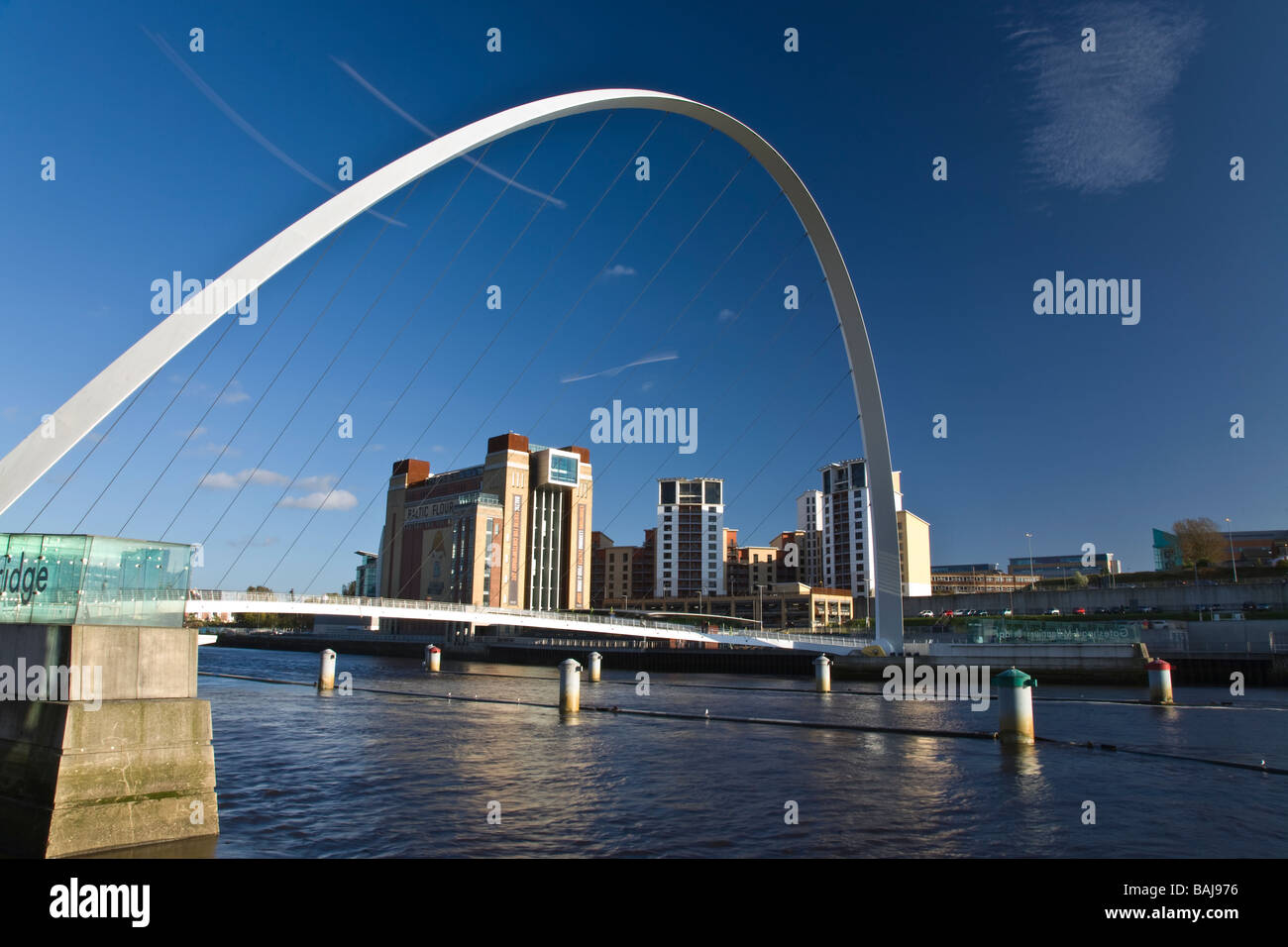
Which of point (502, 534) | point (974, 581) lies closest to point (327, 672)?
point (502, 534)

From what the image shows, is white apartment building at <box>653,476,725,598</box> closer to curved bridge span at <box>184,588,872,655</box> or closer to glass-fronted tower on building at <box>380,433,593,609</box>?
glass-fronted tower on building at <box>380,433,593,609</box>

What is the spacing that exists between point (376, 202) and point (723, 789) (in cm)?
1871

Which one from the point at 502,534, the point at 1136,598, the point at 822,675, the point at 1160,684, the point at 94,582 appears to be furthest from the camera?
the point at 502,534

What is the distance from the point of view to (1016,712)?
17047 millimetres

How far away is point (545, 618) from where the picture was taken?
52375 mm

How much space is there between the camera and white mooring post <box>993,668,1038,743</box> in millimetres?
16844

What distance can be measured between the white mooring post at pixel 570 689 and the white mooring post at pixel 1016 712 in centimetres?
1174

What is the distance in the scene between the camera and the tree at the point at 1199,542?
9550 centimetres

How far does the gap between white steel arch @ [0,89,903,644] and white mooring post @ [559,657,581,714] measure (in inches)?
526

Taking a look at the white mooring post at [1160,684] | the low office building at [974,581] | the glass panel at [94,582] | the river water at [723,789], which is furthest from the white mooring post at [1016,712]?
the low office building at [974,581]

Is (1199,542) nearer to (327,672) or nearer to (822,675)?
(822,675)

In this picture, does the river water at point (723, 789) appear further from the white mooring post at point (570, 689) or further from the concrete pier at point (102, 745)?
the concrete pier at point (102, 745)

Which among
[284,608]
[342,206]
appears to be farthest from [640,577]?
[342,206]
